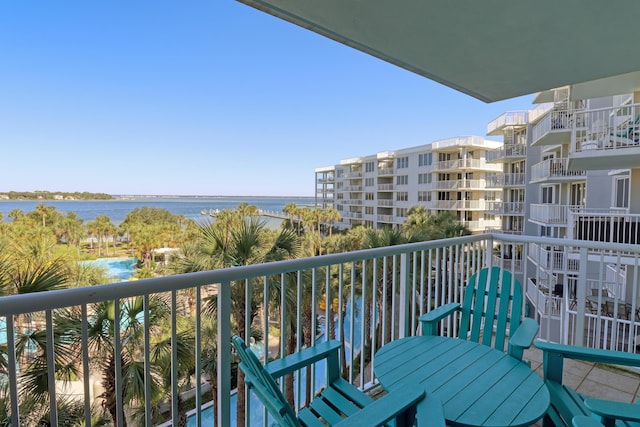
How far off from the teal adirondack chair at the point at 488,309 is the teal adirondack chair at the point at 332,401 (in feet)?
2.55

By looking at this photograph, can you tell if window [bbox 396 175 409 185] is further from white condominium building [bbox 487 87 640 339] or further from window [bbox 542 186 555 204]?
A: window [bbox 542 186 555 204]

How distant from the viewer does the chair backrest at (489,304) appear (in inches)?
94.5

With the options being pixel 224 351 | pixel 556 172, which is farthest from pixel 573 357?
pixel 556 172

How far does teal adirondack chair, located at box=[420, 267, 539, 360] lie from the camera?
224cm

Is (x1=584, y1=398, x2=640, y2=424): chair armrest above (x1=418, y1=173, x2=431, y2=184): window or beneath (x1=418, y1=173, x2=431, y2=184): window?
beneath

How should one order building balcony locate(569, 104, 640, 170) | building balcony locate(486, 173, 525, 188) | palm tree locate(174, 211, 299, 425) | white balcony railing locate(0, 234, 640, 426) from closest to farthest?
white balcony railing locate(0, 234, 640, 426)
building balcony locate(569, 104, 640, 170)
palm tree locate(174, 211, 299, 425)
building balcony locate(486, 173, 525, 188)

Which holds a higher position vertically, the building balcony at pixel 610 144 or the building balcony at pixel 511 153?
the building balcony at pixel 511 153

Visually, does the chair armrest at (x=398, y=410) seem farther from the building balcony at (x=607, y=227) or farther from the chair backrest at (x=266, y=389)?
the building balcony at (x=607, y=227)

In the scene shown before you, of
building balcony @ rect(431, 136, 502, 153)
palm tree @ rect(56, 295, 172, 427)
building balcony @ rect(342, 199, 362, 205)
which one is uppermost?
building balcony @ rect(431, 136, 502, 153)

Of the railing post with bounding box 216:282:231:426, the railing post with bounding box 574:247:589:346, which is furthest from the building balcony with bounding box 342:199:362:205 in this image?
the railing post with bounding box 216:282:231:426

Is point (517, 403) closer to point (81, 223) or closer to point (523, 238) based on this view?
point (523, 238)

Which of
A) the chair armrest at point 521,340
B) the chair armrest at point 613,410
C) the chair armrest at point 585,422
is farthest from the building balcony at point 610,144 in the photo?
the chair armrest at point 585,422

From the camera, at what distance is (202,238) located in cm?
920

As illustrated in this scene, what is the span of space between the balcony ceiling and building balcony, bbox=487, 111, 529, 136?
70.5 ft
